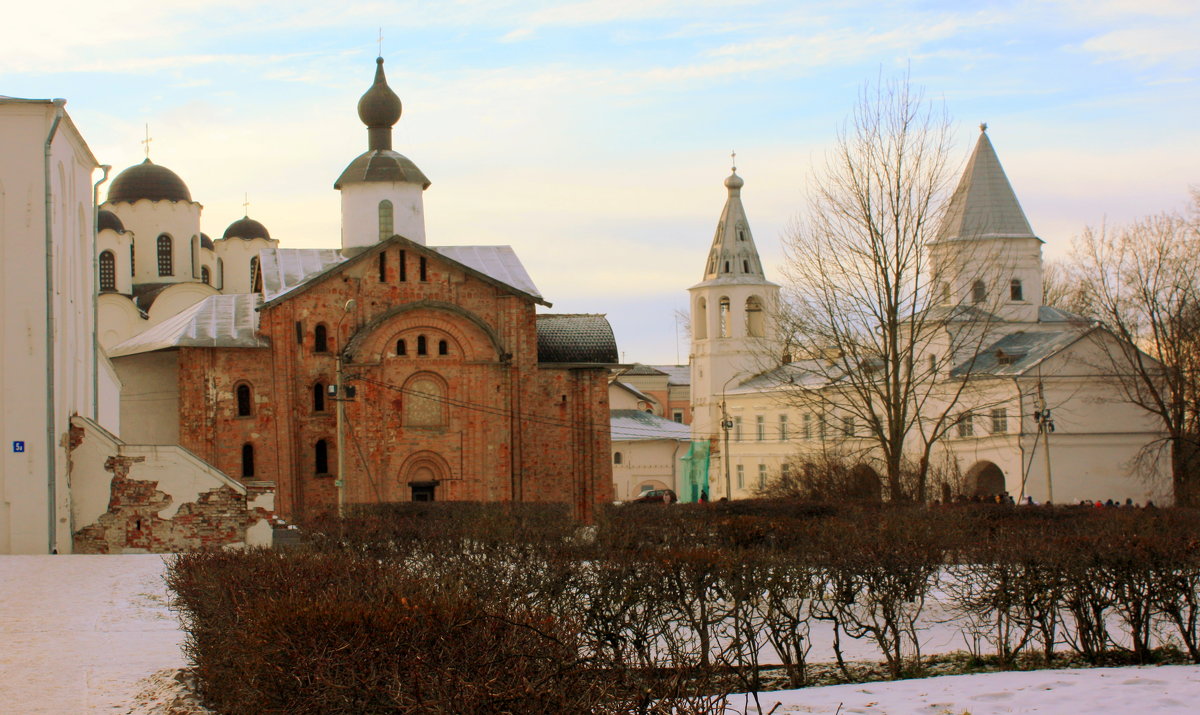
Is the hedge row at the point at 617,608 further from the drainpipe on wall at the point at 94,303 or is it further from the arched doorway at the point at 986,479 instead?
the arched doorway at the point at 986,479

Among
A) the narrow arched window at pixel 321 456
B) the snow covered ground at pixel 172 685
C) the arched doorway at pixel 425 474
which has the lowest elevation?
the snow covered ground at pixel 172 685

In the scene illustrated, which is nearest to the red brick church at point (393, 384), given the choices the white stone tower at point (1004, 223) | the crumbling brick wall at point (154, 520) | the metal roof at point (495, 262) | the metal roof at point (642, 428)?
the metal roof at point (495, 262)

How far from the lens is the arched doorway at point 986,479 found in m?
43.7

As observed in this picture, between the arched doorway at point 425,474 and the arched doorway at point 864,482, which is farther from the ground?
the arched doorway at point 425,474

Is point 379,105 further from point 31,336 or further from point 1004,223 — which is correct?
point 1004,223

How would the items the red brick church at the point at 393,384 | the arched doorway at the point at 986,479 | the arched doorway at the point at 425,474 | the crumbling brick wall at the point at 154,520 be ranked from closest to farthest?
the crumbling brick wall at the point at 154,520 → the red brick church at the point at 393,384 → the arched doorway at the point at 425,474 → the arched doorway at the point at 986,479

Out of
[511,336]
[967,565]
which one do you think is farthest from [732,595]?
[511,336]

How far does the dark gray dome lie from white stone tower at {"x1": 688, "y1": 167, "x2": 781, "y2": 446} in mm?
24387

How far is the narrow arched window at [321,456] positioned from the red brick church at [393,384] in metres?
0.03

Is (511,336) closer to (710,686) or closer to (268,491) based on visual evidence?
(268,491)

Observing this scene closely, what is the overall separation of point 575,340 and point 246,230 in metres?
19.1

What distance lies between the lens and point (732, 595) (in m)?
9.30

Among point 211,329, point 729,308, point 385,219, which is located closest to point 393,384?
point 211,329

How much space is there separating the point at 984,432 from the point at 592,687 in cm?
4071
